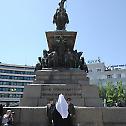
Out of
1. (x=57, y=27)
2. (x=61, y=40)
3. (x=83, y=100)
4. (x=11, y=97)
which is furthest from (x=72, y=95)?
(x=11, y=97)

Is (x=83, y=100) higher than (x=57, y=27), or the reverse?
(x=57, y=27)

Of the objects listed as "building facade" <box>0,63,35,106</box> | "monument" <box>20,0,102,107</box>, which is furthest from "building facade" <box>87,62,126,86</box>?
"monument" <box>20,0,102,107</box>

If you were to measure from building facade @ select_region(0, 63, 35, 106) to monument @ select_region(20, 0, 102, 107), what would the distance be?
90.6 metres

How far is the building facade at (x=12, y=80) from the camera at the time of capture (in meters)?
110

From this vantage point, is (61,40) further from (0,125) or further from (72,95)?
(0,125)

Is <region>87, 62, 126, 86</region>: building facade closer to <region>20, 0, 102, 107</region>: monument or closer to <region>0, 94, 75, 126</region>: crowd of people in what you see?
<region>20, 0, 102, 107</region>: monument

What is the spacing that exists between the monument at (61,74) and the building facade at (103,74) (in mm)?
76895

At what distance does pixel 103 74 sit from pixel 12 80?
37718 millimetres

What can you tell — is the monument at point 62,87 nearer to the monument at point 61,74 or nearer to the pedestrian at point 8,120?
the monument at point 61,74

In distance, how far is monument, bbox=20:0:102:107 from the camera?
1583 cm

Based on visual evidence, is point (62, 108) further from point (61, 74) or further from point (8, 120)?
point (61, 74)

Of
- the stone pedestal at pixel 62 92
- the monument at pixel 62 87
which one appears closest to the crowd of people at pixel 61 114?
the monument at pixel 62 87

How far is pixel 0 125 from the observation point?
11.9m

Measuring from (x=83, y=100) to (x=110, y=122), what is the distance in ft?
9.92
